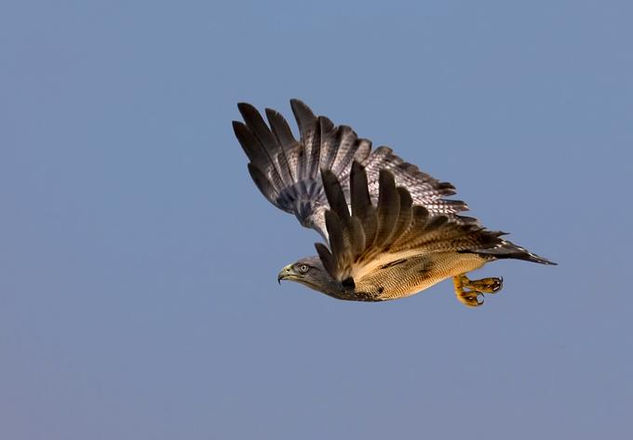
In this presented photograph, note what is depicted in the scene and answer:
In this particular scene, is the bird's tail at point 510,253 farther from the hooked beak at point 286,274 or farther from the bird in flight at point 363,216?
the hooked beak at point 286,274

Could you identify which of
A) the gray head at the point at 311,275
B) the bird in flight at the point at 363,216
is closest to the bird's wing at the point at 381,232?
the bird in flight at the point at 363,216

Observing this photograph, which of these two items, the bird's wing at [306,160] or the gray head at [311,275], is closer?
the gray head at [311,275]

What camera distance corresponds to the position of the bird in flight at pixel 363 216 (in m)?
9.13

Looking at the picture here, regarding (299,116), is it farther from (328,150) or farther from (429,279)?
(429,279)

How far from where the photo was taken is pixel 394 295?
10883mm

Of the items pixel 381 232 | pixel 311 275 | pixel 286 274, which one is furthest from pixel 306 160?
pixel 381 232

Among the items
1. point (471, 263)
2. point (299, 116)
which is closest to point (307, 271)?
point (471, 263)

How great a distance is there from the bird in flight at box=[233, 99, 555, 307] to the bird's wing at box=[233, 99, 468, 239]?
12 mm

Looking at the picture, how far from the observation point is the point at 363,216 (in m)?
9.14

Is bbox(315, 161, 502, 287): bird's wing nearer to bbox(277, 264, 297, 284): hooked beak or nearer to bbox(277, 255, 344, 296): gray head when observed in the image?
bbox(277, 255, 344, 296): gray head

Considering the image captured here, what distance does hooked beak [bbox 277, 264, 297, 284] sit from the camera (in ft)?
36.3

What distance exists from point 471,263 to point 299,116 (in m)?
2.86

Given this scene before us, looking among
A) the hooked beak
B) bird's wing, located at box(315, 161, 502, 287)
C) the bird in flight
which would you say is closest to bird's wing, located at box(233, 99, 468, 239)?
the bird in flight

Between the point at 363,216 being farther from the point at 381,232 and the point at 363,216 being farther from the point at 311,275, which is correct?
the point at 311,275
